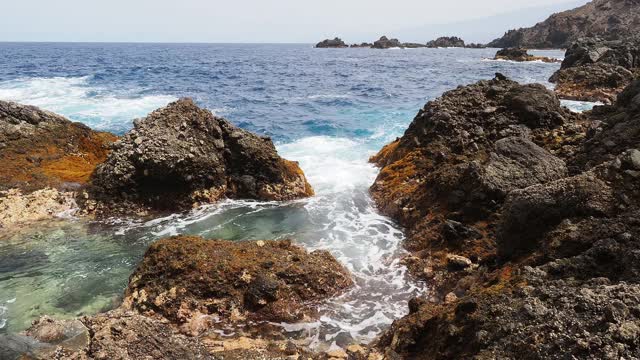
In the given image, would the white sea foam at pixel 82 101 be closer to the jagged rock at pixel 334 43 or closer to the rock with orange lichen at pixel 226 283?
the rock with orange lichen at pixel 226 283

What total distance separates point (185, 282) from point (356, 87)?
1367 inches

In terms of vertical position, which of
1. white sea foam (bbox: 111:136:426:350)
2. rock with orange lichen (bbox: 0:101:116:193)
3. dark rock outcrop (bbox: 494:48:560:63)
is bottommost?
white sea foam (bbox: 111:136:426:350)

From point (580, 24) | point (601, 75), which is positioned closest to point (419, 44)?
point (580, 24)

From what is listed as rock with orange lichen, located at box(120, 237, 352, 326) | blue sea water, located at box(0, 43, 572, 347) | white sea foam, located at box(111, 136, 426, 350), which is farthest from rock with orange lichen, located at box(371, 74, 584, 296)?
rock with orange lichen, located at box(120, 237, 352, 326)

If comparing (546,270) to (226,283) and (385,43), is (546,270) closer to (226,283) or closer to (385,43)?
(226,283)

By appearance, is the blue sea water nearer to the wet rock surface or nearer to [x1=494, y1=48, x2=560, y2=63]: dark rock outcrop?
the wet rock surface

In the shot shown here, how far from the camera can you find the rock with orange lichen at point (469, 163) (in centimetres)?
886

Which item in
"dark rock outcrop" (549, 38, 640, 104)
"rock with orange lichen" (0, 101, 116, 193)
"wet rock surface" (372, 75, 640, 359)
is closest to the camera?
"wet rock surface" (372, 75, 640, 359)

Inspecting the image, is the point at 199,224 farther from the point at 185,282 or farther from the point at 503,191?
the point at 503,191

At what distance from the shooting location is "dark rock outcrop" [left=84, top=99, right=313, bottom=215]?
11758 mm

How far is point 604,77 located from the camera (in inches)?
1145

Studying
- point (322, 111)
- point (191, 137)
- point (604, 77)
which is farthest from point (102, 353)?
point (604, 77)

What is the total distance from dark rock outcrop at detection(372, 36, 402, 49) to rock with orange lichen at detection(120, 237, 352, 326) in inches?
5399

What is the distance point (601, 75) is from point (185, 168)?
96.6 ft
